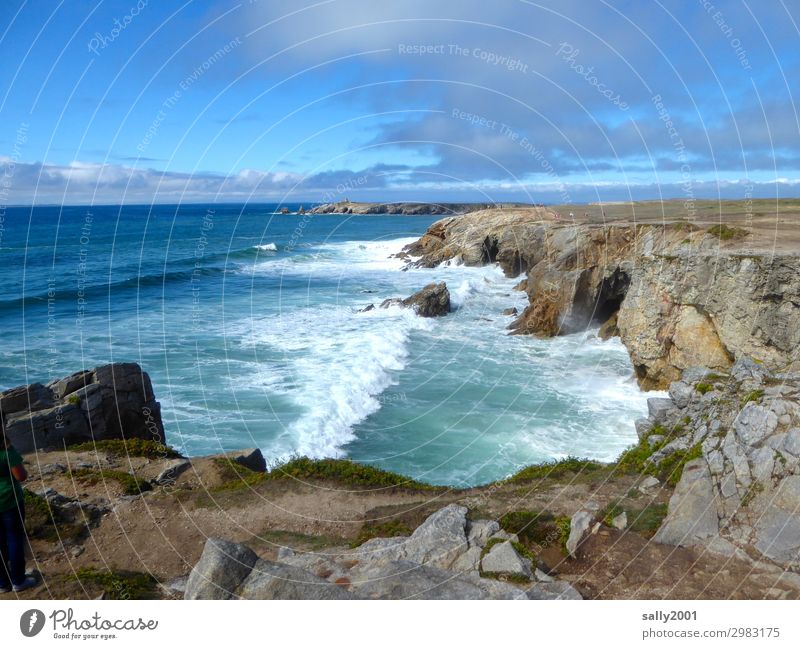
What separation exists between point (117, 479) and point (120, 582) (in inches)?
191

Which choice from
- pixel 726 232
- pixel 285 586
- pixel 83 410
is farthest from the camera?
pixel 726 232

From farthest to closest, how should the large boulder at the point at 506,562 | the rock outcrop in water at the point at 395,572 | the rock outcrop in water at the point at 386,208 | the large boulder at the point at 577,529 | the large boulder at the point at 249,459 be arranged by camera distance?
the rock outcrop in water at the point at 386,208 → the large boulder at the point at 249,459 → the large boulder at the point at 577,529 → the large boulder at the point at 506,562 → the rock outcrop in water at the point at 395,572

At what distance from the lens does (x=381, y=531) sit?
32.7 feet

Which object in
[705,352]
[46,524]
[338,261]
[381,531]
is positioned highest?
[338,261]

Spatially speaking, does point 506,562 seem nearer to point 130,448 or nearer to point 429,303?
point 130,448

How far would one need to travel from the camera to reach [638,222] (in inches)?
1316

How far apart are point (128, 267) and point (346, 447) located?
56.0 meters

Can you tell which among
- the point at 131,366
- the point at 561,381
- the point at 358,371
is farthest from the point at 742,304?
the point at 131,366

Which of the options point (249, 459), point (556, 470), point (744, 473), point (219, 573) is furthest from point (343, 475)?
point (744, 473)

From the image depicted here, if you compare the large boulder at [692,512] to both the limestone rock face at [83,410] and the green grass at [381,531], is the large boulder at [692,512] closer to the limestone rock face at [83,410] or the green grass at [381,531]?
the green grass at [381,531]

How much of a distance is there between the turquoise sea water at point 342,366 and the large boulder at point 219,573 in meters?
9.56

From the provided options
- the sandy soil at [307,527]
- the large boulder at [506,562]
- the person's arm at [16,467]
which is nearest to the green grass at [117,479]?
the sandy soil at [307,527]

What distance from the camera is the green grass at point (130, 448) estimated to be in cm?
1411

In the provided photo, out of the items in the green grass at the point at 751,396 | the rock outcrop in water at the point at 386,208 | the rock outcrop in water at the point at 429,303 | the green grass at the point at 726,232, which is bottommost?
the green grass at the point at 751,396
